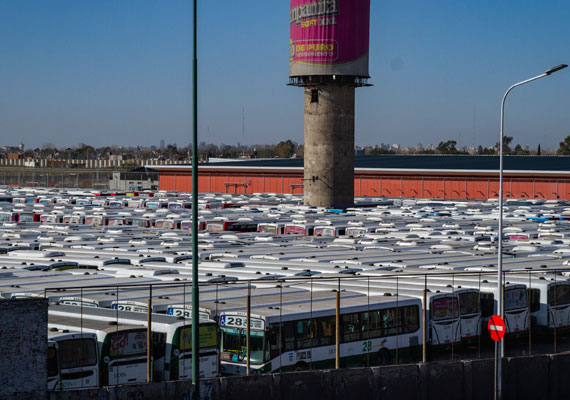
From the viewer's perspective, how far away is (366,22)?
235 ft

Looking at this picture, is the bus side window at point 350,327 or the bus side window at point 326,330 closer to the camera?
the bus side window at point 326,330

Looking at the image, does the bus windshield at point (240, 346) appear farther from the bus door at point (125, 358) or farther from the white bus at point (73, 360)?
the white bus at point (73, 360)

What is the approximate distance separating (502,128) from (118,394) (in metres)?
12.7

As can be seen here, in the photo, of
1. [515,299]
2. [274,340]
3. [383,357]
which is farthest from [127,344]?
[515,299]

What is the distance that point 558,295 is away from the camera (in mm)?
30281

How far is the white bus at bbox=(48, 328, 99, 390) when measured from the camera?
19.6 meters

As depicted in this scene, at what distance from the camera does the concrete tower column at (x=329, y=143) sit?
71562 mm

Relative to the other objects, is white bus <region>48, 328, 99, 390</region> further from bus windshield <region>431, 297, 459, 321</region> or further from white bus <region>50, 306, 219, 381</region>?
bus windshield <region>431, 297, 459, 321</region>

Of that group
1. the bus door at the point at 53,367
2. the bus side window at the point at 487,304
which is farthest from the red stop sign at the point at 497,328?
the bus door at the point at 53,367

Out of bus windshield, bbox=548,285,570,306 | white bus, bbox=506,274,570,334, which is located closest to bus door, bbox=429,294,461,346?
white bus, bbox=506,274,570,334

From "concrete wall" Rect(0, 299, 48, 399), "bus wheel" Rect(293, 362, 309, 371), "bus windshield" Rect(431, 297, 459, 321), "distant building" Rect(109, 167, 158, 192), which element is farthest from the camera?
"distant building" Rect(109, 167, 158, 192)

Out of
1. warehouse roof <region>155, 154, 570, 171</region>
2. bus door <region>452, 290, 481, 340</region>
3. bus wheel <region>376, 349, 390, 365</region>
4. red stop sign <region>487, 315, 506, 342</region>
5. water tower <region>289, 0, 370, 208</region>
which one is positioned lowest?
bus wheel <region>376, 349, 390, 365</region>

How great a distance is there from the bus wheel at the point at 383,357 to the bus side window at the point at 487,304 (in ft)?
16.0

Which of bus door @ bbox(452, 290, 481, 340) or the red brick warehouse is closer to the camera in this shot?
bus door @ bbox(452, 290, 481, 340)
